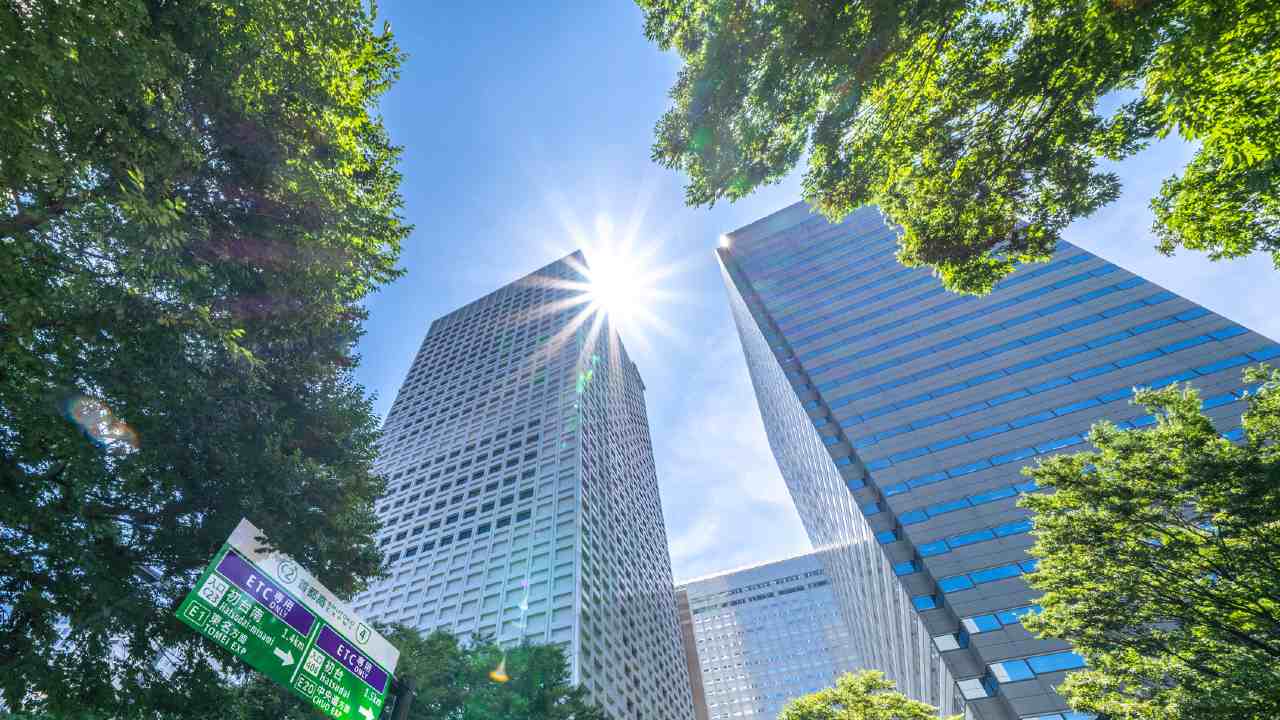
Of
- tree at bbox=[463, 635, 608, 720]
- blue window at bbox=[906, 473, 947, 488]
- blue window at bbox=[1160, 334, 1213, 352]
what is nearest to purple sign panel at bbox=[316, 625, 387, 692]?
tree at bbox=[463, 635, 608, 720]

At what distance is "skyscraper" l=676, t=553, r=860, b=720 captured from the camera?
309ft

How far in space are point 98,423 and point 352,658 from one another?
487cm

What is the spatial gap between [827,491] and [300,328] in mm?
49291

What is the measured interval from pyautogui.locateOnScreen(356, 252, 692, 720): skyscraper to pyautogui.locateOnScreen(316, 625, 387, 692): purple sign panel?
19.1 meters

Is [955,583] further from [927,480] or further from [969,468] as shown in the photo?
[969,468]

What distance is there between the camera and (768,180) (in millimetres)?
10523

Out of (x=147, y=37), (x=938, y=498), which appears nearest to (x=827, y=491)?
(x=938, y=498)

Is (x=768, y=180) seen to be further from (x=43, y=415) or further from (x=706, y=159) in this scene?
(x=43, y=415)

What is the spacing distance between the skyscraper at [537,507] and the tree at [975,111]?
22.8 metres

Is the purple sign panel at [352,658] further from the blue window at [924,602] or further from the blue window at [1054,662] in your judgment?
the blue window at [924,602]

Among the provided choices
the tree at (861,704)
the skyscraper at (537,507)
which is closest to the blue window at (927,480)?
the tree at (861,704)

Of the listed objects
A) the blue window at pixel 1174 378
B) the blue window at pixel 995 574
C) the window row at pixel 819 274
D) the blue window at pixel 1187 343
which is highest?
the window row at pixel 819 274

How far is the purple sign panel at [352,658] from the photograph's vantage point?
5645 millimetres

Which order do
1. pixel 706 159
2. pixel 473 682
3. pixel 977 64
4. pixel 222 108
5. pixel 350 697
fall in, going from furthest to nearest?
pixel 473 682 < pixel 706 159 < pixel 977 64 < pixel 222 108 < pixel 350 697
